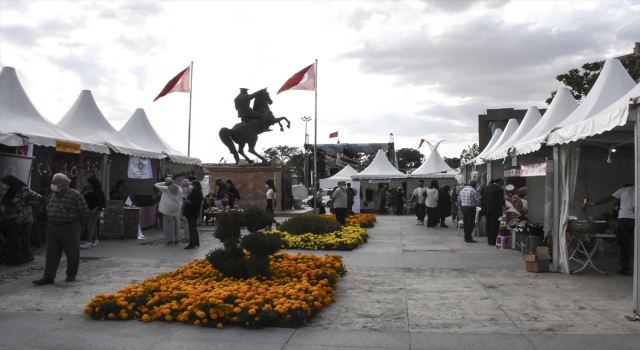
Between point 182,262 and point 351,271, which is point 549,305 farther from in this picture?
point 182,262

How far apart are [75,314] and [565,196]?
7747 millimetres

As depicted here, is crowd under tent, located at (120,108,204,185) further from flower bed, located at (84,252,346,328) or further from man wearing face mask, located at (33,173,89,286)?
flower bed, located at (84,252,346,328)

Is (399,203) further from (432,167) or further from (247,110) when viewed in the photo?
(247,110)

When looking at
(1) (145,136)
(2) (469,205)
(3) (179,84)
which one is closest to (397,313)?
(2) (469,205)

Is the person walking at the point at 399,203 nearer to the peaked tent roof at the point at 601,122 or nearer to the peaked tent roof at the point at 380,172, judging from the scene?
the peaked tent roof at the point at 380,172

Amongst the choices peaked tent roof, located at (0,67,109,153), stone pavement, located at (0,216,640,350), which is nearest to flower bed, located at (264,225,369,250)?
stone pavement, located at (0,216,640,350)

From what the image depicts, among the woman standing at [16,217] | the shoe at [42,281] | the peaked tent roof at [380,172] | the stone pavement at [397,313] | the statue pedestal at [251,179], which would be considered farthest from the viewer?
the peaked tent roof at [380,172]

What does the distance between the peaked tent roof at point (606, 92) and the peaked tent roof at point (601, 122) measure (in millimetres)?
1085

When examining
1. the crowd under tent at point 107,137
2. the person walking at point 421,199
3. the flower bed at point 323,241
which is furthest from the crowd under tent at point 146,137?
the person walking at point 421,199

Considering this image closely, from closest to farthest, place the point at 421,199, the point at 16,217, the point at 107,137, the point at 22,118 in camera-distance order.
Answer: the point at 16,217 → the point at 22,118 → the point at 107,137 → the point at 421,199

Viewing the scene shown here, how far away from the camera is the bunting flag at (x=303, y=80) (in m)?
23.2

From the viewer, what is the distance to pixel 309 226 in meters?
14.9

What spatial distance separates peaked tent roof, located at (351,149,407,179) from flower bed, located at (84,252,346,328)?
991 inches

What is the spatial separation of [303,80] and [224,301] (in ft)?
59.4
